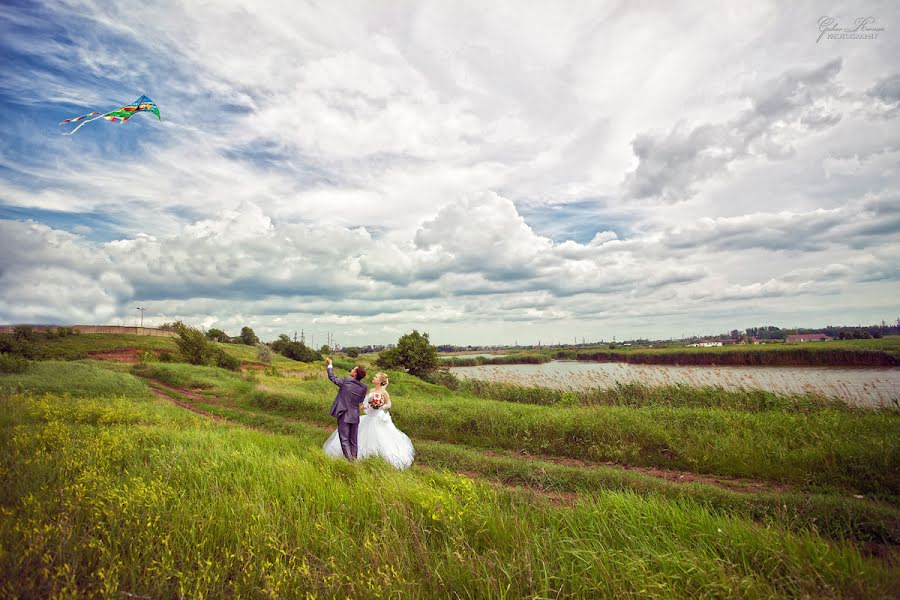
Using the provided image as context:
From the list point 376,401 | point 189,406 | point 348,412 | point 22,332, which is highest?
point 22,332

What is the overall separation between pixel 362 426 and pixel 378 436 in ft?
1.81

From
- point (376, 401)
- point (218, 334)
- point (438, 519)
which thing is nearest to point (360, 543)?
point (438, 519)

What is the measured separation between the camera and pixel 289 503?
15.9ft

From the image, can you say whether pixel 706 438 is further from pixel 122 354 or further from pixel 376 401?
pixel 122 354

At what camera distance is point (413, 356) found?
34625mm

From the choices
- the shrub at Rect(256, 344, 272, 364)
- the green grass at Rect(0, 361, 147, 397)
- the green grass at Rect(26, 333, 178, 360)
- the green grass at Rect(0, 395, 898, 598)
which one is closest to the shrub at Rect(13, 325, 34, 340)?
the green grass at Rect(26, 333, 178, 360)

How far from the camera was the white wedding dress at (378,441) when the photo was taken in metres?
9.16

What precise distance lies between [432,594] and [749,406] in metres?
15.3

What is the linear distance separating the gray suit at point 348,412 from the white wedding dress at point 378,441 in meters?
0.17

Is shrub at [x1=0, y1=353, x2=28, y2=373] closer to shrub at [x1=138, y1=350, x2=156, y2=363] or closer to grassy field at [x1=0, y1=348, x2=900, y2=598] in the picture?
grassy field at [x1=0, y1=348, x2=900, y2=598]

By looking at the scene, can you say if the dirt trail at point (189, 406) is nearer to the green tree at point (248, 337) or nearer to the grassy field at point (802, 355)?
the grassy field at point (802, 355)

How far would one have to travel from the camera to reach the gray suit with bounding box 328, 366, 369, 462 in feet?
30.7

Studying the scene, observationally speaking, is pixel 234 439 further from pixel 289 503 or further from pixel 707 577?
pixel 707 577

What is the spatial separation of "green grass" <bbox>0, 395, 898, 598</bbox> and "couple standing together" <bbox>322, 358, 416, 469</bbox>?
3.28m
